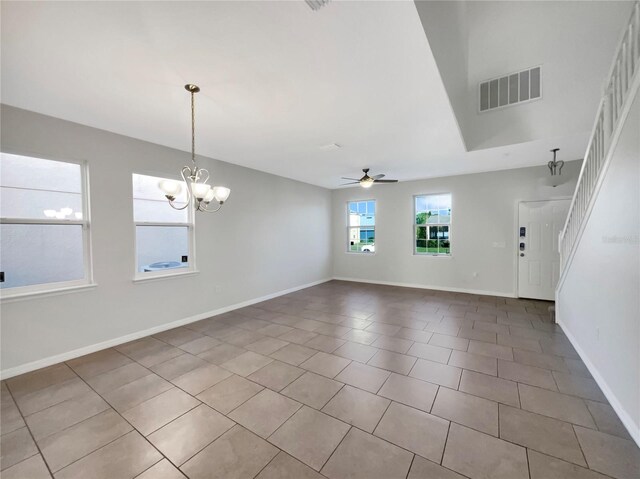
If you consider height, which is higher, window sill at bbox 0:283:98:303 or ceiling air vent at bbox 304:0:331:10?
ceiling air vent at bbox 304:0:331:10

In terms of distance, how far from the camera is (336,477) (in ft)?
4.97

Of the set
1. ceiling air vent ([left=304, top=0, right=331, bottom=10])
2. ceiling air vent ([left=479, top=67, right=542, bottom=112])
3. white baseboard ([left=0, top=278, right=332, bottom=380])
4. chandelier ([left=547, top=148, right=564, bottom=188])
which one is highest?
ceiling air vent ([left=479, top=67, right=542, bottom=112])

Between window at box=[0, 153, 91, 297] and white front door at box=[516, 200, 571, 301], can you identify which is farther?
white front door at box=[516, 200, 571, 301]

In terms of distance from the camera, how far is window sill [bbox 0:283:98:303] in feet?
8.64

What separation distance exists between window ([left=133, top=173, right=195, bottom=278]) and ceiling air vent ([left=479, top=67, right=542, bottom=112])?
511cm

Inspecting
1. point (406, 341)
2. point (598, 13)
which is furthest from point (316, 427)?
point (598, 13)

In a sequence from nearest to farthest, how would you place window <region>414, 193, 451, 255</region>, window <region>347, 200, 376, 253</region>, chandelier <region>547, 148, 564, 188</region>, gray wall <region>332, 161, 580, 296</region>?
chandelier <region>547, 148, 564, 188</region>
gray wall <region>332, 161, 580, 296</region>
window <region>414, 193, 451, 255</region>
window <region>347, 200, 376, 253</region>

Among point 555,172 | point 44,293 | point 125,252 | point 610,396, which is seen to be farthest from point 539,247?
point 44,293

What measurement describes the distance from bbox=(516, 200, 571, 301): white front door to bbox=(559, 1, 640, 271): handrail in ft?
6.07

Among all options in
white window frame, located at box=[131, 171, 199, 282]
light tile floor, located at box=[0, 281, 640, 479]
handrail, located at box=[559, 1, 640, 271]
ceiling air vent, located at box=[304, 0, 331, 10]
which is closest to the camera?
ceiling air vent, located at box=[304, 0, 331, 10]

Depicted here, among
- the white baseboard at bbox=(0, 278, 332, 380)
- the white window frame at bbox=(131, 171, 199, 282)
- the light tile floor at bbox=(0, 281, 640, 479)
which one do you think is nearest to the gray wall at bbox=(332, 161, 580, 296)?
the light tile floor at bbox=(0, 281, 640, 479)

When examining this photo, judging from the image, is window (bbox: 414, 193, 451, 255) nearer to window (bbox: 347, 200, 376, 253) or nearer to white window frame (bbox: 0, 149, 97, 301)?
window (bbox: 347, 200, 376, 253)

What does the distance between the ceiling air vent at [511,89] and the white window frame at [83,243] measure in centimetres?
577

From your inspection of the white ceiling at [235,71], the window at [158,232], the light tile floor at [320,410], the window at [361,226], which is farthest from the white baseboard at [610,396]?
the window at [158,232]
